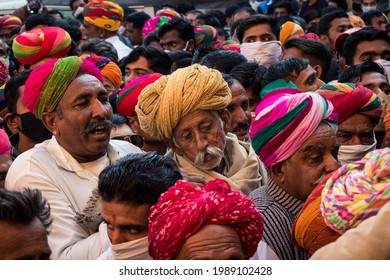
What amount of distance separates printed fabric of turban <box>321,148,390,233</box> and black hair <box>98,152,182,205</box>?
1.09 m

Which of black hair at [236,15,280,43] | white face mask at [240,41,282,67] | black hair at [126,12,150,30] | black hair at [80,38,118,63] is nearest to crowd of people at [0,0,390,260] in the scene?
white face mask at [240,41,282,67]

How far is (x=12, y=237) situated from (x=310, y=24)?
9.70 meters

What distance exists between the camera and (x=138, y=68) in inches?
293

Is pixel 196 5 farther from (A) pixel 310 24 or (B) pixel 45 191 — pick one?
(B) pixel 45 191

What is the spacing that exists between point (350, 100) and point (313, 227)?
1.86 m

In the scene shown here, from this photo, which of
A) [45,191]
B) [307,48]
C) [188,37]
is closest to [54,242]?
[45,191]

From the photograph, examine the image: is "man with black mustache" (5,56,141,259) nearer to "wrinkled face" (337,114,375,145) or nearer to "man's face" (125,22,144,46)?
"wrinkled face" (337,114,375,145)

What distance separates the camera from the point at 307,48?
749cm

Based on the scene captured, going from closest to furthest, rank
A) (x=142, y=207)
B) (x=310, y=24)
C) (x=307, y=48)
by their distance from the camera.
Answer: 1. (x=142, y=207)
2. (x=307, y=48)
3. (x=310, y=24)

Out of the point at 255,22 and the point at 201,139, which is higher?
the point at 201,139

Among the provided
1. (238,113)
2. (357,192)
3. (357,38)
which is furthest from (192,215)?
(357,38)

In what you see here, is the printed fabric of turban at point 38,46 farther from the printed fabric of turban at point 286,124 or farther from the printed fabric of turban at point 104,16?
the printed fabric of turban at point 104,16

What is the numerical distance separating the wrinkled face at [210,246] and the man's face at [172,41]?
6.20 meters

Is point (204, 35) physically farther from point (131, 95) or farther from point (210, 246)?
point (210, 246)
